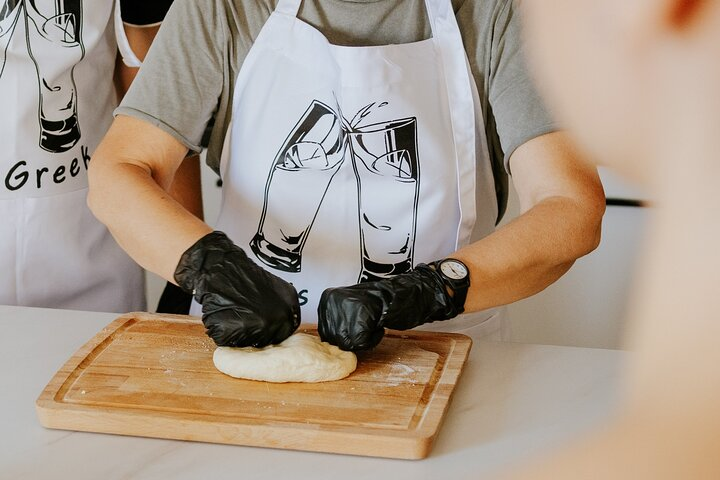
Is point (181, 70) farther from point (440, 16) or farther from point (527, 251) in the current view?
point (527, 251)

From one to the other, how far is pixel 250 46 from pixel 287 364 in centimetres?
61

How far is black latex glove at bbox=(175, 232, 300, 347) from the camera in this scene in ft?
3.77

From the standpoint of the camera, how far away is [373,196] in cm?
145

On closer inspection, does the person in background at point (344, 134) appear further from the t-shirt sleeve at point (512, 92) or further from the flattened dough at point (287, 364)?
the flattened dough at point (287, 364)

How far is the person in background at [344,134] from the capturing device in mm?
1378

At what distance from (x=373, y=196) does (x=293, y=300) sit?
0.32 metres

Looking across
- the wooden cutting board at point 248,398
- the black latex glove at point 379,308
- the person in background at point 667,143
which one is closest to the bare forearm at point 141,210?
the wooden cutting board at point 248,398

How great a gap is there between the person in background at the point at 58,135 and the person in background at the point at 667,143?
1402 mm

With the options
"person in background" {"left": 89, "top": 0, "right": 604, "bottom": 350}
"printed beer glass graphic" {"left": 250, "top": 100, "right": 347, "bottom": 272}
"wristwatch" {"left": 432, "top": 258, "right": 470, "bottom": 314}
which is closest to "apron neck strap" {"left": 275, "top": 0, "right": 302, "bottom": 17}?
"person in background" {"left": 89, "top": 0, "right": 604, "bottom": 350}

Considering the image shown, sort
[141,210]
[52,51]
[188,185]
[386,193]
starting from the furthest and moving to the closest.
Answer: [188,185], [52,51], [386,193], [141,210]

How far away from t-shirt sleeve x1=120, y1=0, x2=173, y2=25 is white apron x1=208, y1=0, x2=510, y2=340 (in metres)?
0.38

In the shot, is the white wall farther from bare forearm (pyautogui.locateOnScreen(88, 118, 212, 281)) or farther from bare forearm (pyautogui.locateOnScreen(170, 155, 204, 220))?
bare forearm (pyautogui.locateOnScreen(88, 118, 212, 281))

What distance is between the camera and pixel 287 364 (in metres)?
1.09

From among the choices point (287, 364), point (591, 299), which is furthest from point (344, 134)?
point (591, 299)
